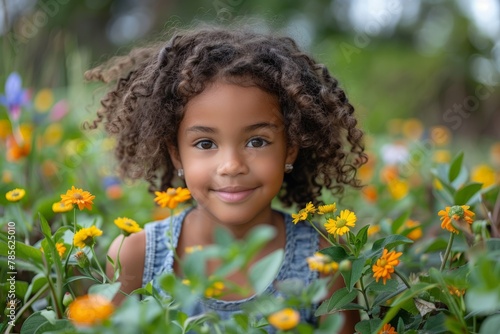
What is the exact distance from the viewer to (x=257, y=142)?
4.07 ft

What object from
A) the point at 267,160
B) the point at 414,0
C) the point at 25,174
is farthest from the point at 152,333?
the point at 414,0

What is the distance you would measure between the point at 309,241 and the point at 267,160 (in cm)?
26

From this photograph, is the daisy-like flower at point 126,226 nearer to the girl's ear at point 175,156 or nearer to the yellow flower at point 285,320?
the girl's ear at point 175,156

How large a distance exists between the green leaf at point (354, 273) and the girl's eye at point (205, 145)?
375 millimetres

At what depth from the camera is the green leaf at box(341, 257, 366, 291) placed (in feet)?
3.27

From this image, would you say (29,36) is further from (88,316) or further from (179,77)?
(88,316)

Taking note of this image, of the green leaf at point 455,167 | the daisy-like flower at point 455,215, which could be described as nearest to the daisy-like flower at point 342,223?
the daisy-like flower at point 455,215

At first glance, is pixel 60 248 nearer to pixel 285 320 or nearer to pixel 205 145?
pixel 205 145

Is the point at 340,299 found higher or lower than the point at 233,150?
lower

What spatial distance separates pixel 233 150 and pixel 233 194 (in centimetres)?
8

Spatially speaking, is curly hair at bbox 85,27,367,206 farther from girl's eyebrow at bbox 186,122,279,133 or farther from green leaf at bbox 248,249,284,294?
green leaf at bbox 248,249,284,294

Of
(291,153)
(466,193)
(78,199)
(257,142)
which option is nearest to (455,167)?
(466,193)

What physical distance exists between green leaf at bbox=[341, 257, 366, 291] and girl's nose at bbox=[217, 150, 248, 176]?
0.29 metres

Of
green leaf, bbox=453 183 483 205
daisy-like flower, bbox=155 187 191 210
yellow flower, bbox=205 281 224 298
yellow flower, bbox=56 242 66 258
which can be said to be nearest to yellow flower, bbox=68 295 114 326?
yellow flower, bbox=205 281 224 298
